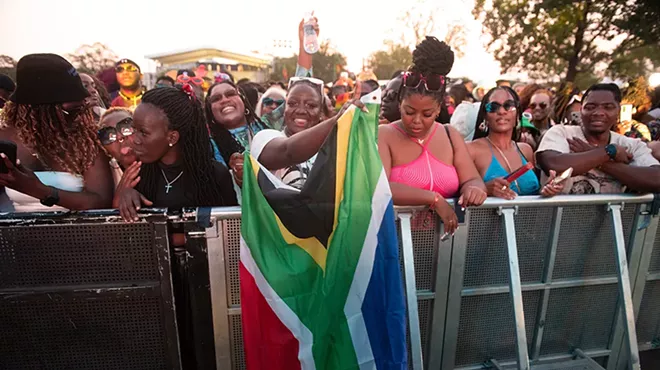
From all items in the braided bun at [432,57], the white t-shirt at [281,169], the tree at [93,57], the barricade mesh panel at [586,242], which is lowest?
the barricade mesh panel at [586,242]

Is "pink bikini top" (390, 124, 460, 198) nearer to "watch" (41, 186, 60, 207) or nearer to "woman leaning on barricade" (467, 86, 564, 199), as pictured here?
"woman leaning on barricade" (467, 86, 564, 199)

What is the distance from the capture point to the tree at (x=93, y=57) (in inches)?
645

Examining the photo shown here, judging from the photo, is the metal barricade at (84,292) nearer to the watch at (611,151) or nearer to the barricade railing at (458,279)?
the barricade railing at (458,279)

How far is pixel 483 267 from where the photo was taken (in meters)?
2.66

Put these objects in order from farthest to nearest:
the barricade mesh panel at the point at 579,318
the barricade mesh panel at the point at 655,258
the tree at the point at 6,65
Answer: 1. the tree at the point at 6,65
2. the barricade mesh panel at the point at 655,258
3. the barricade mesh panel at the point at 579,318

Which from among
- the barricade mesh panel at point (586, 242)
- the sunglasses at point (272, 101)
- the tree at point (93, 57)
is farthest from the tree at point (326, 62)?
the barricade mesh panel at point (586, 242)

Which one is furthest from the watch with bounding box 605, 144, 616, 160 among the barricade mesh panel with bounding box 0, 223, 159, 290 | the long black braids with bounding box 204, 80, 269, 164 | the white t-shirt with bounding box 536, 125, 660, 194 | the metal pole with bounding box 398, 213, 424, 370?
the barricade mesh panel with bounding box 0, 223, 159, 290

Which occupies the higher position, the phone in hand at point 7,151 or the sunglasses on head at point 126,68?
the sunglasses on head at point 126,68

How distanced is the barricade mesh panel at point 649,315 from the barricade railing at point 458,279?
0.04 ft

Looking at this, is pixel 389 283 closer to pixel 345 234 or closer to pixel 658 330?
pixel 345 234

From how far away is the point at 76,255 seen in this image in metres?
2.22

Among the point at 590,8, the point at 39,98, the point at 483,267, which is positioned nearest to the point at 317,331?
the point at 483,267

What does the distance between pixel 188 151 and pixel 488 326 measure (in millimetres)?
2304

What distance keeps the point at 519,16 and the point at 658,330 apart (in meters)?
25.7
